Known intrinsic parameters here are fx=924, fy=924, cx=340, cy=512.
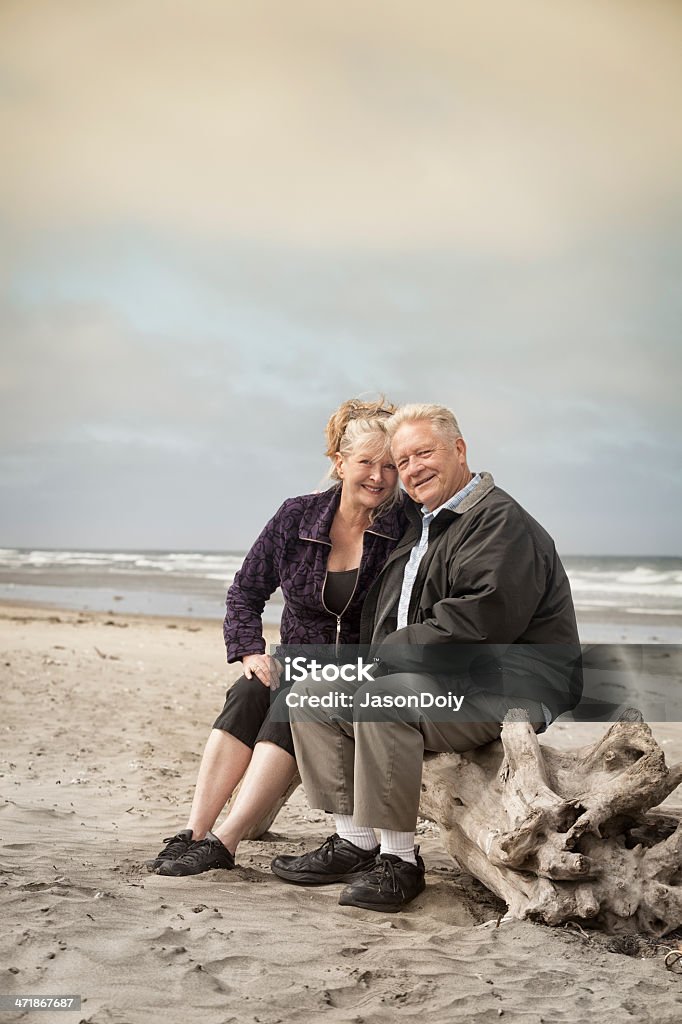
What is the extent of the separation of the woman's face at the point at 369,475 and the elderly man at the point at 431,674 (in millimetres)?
257

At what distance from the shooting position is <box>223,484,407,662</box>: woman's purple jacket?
4471 mm

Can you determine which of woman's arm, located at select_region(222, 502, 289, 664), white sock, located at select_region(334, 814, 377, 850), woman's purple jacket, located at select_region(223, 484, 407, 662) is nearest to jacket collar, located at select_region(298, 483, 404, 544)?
woman's purple jacket, located at select_region(223, 484, 407, 662)

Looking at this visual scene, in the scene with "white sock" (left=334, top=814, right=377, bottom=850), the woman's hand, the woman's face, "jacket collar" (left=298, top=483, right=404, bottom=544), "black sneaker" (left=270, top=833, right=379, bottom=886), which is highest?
the woman's face

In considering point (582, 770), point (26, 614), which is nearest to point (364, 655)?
point (582, 770)

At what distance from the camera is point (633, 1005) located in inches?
109

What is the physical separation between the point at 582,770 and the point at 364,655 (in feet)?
3.68

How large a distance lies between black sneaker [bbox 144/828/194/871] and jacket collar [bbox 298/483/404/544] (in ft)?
4.88

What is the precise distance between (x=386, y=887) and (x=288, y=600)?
1466mm

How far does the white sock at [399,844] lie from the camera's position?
150 inches

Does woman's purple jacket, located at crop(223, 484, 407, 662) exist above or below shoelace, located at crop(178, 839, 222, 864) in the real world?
above

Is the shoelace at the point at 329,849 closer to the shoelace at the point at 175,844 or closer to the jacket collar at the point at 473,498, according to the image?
the shoelace at the point at 175,844

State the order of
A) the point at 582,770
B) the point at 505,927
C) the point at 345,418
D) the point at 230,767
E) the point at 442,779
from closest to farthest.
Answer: the point at 505,927
the point at 582,770
the point at 442,779
the point at 230,767
the point at 345,418

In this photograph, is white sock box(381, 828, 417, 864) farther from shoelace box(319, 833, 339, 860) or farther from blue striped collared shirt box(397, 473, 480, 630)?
blue striped collared shirt box(397, 473, 480, 630)

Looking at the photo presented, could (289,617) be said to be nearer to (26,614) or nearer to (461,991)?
(461,991)
